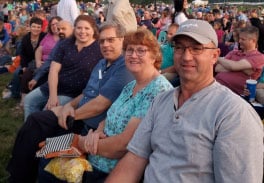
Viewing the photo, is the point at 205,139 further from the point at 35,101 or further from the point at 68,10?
the point at 68,10

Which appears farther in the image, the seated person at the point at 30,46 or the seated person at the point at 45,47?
the seated person at the point at 30,46

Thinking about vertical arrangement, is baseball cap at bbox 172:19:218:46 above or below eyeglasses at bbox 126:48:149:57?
→ above

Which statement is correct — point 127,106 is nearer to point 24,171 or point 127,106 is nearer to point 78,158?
point 78,158

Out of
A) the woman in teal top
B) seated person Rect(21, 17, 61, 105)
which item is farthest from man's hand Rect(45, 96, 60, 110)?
seated person Rect(21, 17, 61, 105)

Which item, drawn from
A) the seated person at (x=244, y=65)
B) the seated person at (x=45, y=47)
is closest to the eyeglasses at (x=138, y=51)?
the seated person at (x=244, y=65)

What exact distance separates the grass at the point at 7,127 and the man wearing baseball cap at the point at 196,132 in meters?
2.16

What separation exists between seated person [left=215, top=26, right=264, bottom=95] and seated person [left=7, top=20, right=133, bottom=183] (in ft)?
5.93

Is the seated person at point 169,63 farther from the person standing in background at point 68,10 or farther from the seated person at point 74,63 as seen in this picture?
the person standing in background at point 68,10

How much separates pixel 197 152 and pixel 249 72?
9.70 feet

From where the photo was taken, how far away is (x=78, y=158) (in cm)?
255

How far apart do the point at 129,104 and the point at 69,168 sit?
569mm

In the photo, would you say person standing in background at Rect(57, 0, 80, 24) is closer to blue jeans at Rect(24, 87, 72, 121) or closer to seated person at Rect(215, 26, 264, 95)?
blue jeans at Rect(24, 87, 72, 121)

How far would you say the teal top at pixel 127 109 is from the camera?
2396 mm

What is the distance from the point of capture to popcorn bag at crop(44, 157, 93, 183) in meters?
2.39
